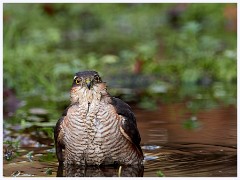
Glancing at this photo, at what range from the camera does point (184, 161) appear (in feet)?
26.0

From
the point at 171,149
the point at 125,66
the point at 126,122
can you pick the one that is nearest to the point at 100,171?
the point at 126,122

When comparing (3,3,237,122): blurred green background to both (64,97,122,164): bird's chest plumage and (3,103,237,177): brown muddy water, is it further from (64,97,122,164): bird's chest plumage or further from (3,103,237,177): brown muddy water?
(64,97,122,164): bird's chest plumage

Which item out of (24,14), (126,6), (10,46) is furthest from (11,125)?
(126,6)

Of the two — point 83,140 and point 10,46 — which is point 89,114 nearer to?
point 83,140

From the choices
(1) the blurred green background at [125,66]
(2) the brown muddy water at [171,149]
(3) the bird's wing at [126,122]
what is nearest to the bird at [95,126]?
(3) the bird's wing at [126,122]

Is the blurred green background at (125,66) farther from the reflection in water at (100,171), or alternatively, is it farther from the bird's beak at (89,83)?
the bird's beak at (89,83)

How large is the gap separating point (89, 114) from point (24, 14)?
11833mm

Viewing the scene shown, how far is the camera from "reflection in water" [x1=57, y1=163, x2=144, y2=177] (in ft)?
24.6

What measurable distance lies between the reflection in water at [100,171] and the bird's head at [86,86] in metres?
0.59

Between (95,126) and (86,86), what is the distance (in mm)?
332

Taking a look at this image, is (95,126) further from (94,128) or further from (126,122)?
(126,122)

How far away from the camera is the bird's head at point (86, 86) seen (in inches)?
291

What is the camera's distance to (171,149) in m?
8.52

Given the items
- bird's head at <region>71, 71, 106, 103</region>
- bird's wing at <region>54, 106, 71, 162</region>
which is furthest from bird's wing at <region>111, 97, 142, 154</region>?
A: bird's wing at <region>54, 106, 71, 162</region>
